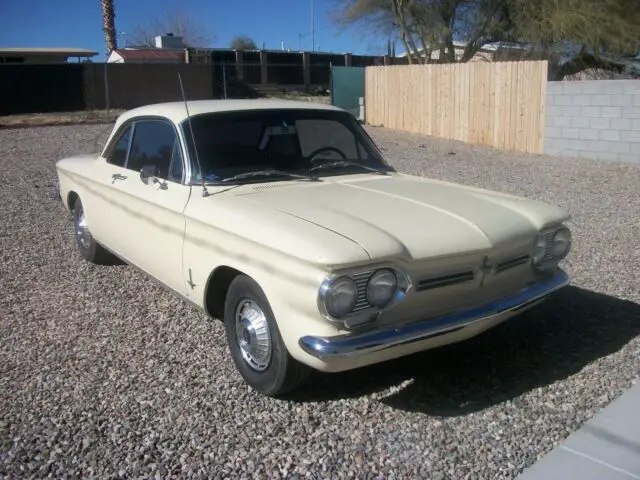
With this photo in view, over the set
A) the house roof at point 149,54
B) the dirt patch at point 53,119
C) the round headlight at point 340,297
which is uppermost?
the house roof at point 149,54

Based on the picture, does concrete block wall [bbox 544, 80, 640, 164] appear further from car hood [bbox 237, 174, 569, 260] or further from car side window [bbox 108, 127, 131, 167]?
car side window [bbox 108, 127, 131, 167]

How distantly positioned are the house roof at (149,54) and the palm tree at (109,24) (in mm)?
944

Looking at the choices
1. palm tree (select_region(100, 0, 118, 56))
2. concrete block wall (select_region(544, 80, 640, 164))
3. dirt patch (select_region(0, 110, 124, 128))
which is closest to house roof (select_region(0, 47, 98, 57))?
palm tree (select_region(100, 0, 118, 56))

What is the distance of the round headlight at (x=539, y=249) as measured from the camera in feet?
12.1

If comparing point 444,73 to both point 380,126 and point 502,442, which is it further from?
point 502,442

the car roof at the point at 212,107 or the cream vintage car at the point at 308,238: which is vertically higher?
the car roof at the point at 212,107

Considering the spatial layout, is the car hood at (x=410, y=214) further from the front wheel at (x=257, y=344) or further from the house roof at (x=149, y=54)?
the house roof at (x=149, y=54)

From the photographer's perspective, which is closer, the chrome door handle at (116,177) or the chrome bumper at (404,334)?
the chrome bumper at (404,334)

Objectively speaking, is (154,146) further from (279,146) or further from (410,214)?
(410,214)

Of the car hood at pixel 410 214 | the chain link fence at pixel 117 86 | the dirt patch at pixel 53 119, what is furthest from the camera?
the chain link fence at pixel 117 86

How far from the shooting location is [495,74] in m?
14.6

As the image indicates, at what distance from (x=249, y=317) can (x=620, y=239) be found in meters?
4.65

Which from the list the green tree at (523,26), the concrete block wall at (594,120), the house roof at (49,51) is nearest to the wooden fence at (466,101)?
the concrete block wall at (594,120)

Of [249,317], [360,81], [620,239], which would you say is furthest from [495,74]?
[249,317]
